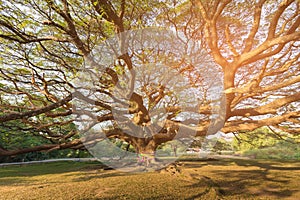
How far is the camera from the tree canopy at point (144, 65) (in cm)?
397

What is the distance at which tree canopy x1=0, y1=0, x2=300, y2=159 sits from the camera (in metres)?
3.97

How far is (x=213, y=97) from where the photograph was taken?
6.07 metres

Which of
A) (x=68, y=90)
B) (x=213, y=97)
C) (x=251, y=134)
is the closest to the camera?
(x=213, y=97)

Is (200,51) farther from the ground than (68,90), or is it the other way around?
(200,51)

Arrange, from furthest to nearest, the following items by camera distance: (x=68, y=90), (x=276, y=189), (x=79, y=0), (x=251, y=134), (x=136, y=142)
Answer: (x=251, y=134) → (x=136, y=142) → (x=68, y=90) → (x=276, y=189) → (x=79, y=0)

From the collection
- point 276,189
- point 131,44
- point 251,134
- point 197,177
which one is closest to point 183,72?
point 131,44

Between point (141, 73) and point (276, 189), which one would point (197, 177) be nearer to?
point (276, 189)

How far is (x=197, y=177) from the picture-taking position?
17.8 feet

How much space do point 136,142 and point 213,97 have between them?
377cm

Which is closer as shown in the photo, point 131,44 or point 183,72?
point 131,44

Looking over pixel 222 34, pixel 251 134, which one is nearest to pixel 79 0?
pixel 222 34

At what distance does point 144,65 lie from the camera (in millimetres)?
6016

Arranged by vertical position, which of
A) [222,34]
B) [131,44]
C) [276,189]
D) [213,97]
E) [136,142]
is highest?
[222,34]

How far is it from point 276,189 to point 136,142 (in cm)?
501
